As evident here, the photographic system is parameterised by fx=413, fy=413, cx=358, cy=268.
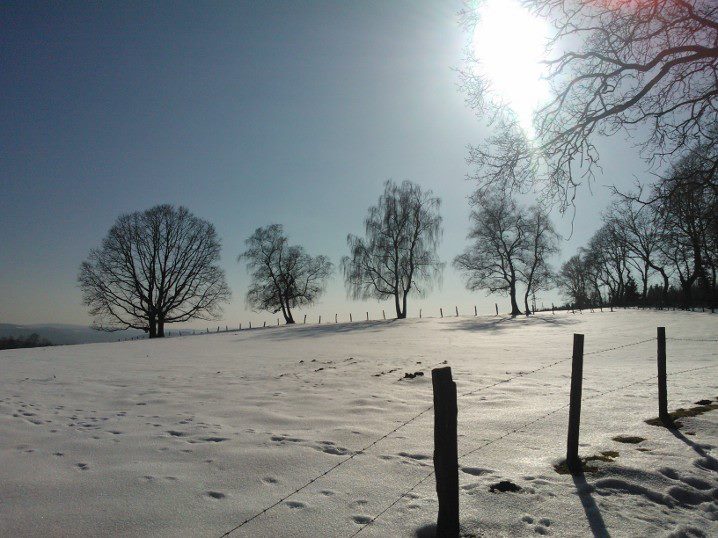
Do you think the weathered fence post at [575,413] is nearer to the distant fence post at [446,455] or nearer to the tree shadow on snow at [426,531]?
the tree shadow on snow at [426,531]

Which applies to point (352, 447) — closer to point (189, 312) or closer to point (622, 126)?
point (622, 126)

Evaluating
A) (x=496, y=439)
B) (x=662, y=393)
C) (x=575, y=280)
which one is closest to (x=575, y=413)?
(x=496, y=439)

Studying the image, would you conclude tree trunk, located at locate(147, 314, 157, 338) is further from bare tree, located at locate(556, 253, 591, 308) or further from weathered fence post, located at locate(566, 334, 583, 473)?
bare tree, located at locate(556, 253, 591, 308)

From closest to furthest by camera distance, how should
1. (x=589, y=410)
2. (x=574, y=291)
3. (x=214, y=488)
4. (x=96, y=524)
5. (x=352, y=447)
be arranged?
(x=96, y=524) → (x=214, y=488) → (x=352, y=447) → (x=589, y=410) → (x=574, y=291)

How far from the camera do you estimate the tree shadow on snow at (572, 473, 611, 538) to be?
297 cm

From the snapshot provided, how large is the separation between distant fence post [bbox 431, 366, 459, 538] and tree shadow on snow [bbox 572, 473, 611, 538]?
110 centimetres

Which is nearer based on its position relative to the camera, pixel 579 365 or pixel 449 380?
pixel 449 380

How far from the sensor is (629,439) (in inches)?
188

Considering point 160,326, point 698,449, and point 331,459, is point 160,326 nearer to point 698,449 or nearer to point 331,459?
point 331,459

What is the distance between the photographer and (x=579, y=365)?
14.3ft

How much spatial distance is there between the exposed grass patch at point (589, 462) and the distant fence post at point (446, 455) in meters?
1.79

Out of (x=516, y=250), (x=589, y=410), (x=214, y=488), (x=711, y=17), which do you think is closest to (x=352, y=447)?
(x=214, y=488)

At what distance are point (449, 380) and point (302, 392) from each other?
18.6ft

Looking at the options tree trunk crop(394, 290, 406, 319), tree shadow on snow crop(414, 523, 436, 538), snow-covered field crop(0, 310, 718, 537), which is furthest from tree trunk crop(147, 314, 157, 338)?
tree shadow on snow crop(414, 523, 436, 538)
